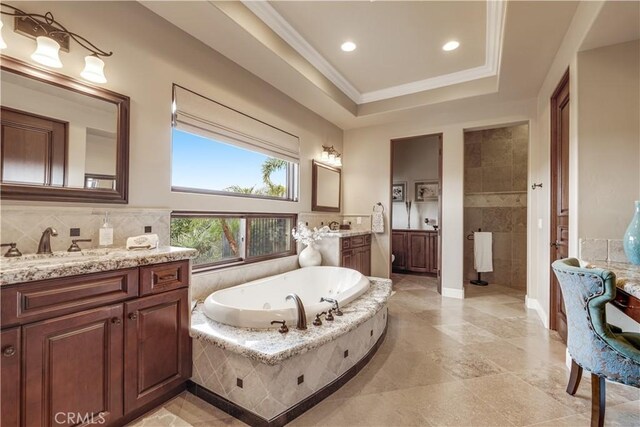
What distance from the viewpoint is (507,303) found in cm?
391

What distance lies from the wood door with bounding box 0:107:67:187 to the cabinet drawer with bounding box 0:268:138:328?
0.70 metres

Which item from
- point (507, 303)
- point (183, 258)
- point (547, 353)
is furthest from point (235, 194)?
point (507, 303)

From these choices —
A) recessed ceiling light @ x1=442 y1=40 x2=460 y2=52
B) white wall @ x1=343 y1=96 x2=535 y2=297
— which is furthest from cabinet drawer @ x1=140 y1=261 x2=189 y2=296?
white wall @ x1=343 y1=96 x2=535 y2=297

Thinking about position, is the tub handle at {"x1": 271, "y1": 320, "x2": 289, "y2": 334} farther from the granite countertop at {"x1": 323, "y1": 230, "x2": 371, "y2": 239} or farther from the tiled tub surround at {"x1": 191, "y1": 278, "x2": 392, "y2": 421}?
→ the granite countertop at {"x1": 323, "y1": 230, "x2": 371, "y2": 239}

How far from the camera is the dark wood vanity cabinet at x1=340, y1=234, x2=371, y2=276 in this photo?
3932 mm

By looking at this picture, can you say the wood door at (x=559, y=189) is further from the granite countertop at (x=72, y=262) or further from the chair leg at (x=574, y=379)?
the granite countertop at (x=72, y=262)

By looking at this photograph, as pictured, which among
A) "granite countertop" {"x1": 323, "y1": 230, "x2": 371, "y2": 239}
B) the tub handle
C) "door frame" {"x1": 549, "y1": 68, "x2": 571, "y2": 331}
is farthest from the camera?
"granite countertop" {"x1": 323, "y1": 230, "x2": 371, "y2": 239}

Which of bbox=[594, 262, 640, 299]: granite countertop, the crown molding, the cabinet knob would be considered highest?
the crown molding

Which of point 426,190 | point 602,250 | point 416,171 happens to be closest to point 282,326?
point 602,250

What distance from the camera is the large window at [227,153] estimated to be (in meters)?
2.49

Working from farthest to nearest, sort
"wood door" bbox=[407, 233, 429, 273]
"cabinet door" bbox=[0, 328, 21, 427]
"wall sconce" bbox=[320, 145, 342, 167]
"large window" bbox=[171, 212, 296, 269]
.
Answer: "wood door" bbox=[407, 233, 429, 273], "wall sconce" bbox=[320, 145, 342, 167], "large window" bbox=[171, 212, 296, 269], "cabinet door" bbox=[0, 328, 21, 427]

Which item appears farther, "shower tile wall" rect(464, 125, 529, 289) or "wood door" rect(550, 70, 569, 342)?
"shower tile wall" rect(464, 125, 529, 289)

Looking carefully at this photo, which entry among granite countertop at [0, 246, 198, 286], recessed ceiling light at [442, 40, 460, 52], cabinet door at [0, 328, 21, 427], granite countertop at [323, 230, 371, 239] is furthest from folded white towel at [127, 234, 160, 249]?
Result: recessed ceiling light at [442, 40, 460, 52]

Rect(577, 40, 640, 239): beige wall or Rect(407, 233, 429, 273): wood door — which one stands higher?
Rect(577, 40, 640, 239): beige wall
